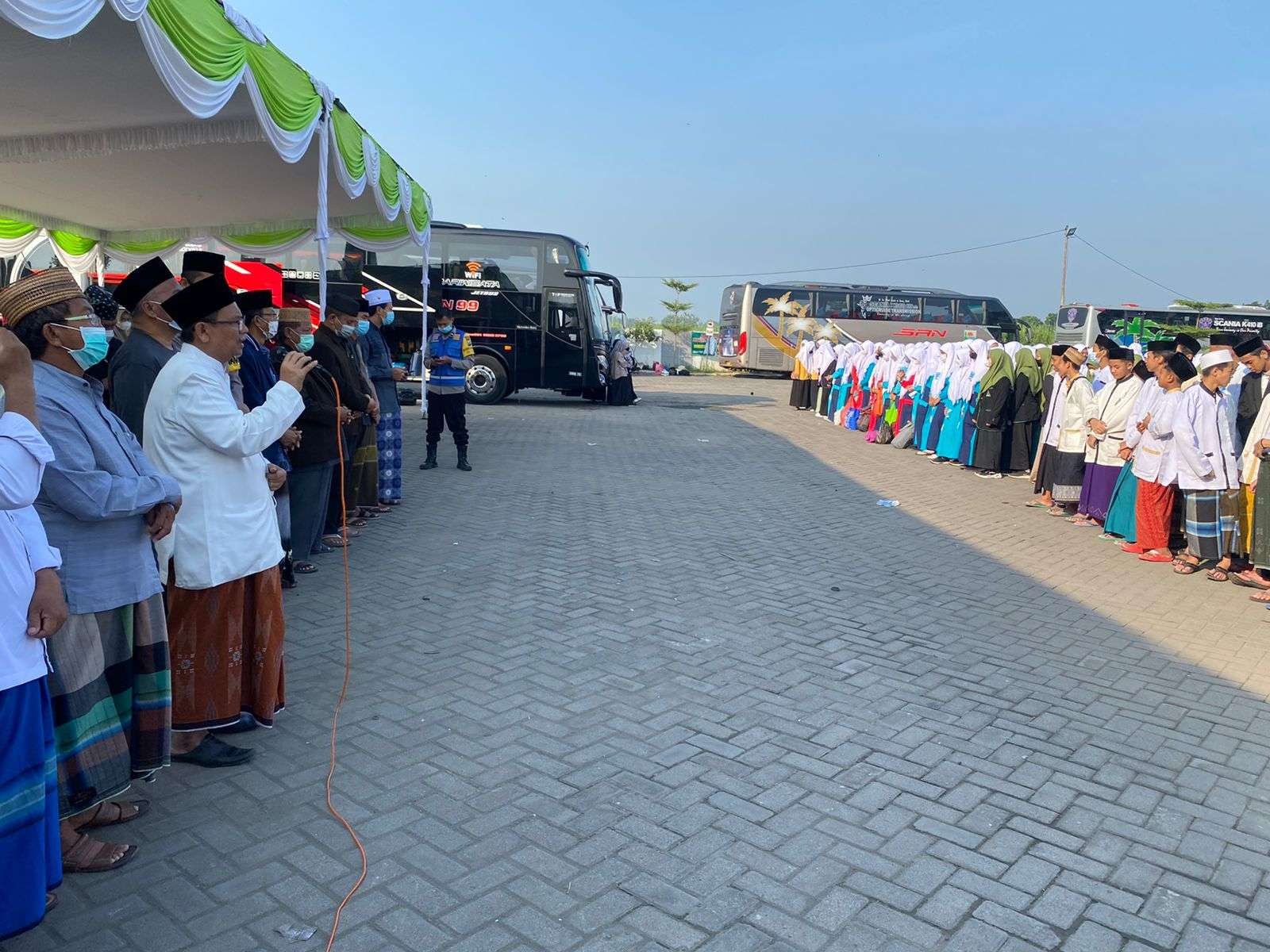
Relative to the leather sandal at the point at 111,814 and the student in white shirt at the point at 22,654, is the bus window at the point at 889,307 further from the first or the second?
the student in white shirt at the point at 22,654

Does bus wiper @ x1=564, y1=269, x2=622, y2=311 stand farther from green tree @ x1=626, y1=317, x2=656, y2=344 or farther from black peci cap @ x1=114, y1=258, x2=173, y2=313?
green tree @ x1=626, y1=317, x2=656, y2=344

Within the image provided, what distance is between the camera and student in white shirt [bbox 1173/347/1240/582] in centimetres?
662

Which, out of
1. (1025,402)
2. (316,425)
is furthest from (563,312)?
(316,425)

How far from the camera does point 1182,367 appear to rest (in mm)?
6949

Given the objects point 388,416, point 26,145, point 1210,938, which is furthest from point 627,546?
point 26,145

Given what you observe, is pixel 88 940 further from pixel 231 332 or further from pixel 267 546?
pixel 231 332

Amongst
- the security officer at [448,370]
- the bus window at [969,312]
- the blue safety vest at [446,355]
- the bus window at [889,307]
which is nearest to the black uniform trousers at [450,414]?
the security officer at [448,370]

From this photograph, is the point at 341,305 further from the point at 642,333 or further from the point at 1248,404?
the point at 642,333

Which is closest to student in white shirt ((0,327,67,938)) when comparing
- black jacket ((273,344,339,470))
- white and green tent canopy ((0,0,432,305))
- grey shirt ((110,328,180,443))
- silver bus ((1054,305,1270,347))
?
grey shirt ((110,328,180,443))

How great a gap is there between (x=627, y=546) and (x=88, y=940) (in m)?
4.87

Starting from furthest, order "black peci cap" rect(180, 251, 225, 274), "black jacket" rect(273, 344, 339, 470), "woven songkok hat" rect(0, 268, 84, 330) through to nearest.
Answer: "black jacket" rect(273, 344, 339, 470), "black peci cap" rect(180, 251, 225, 274), "woven songkok hat" rect(0, 268, 84, 330)

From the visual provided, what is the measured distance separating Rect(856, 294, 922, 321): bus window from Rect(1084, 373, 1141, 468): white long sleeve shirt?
22.6 m

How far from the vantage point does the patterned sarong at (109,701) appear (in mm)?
2607

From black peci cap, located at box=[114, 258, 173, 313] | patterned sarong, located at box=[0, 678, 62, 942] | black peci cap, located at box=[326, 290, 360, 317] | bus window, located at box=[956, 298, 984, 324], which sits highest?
bus window, located at box=[956, 298, 984, 324]
